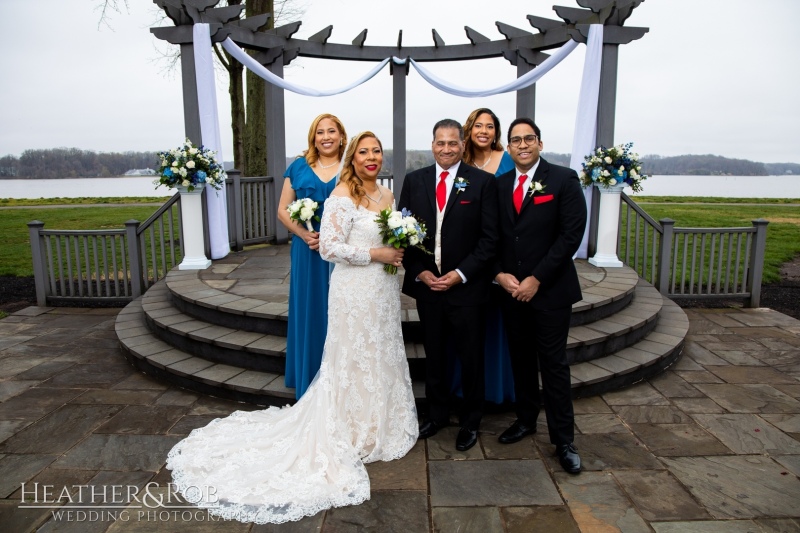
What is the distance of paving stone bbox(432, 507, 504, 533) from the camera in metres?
2.55

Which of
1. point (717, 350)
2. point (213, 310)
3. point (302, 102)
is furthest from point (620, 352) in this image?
point (302, 102)

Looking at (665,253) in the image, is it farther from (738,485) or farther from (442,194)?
(442,194)

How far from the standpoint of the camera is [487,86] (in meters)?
8.23

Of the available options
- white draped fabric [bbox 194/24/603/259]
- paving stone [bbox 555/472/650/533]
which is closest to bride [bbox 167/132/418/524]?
paving stone [bbox 555/472/650/533]

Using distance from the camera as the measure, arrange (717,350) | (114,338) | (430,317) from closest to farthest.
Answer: (430,317)
(717,350)
(114,338)

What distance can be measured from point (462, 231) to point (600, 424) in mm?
1683

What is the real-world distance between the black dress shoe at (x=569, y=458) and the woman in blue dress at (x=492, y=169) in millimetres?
686

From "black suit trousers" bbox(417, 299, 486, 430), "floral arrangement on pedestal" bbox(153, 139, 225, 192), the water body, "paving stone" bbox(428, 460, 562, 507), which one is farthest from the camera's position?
the water body

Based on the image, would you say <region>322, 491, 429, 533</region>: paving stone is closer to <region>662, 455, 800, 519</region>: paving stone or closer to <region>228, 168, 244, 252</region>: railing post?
<region>662, 455, 800, 519</region>: paving stone

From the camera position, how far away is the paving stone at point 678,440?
3297 mm

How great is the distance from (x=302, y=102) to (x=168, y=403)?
5776 millimetres

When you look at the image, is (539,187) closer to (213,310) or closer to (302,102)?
(213,310)

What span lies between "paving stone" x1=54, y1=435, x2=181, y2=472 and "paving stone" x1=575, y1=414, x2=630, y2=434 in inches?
105

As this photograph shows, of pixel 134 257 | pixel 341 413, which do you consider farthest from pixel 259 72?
pixel 341 413
